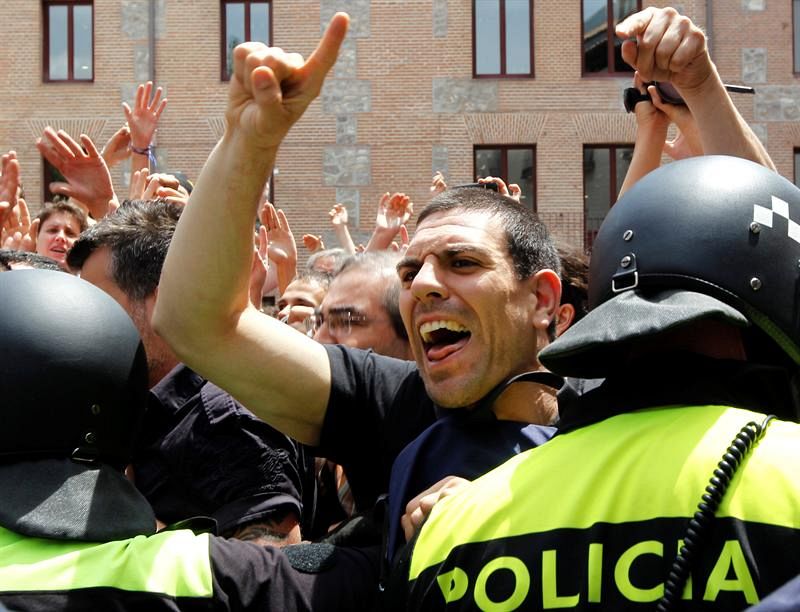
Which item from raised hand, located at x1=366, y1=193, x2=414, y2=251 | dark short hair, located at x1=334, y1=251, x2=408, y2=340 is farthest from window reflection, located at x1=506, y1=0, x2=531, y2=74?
dark short hair, located at x1=334, y1=251, x2=408, y2=340

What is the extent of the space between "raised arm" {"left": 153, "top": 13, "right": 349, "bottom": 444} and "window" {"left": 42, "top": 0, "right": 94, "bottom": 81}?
718 inches

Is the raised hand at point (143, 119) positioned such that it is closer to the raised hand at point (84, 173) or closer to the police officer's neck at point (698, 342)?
the raised hand at point (84, 173)

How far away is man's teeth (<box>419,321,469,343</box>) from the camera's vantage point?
9.48 feet

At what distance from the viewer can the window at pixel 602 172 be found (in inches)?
774

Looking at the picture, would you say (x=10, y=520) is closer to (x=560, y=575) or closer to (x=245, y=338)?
(x=245, y=338)

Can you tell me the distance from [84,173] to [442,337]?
14.2 ft

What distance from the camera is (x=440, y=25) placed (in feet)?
64.4

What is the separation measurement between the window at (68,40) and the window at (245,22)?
2.33m

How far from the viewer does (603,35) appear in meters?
19.9

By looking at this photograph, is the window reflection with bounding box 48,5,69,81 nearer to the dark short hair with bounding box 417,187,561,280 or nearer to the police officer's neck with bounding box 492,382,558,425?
the dark short hair with bounding box 417,187,561,280

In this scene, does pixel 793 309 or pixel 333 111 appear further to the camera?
pixel 333 111

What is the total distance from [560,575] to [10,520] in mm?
1088

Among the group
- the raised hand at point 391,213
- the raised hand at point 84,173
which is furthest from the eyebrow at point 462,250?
the raised hand at point 391,213

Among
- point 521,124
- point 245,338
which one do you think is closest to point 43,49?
point 521,124
